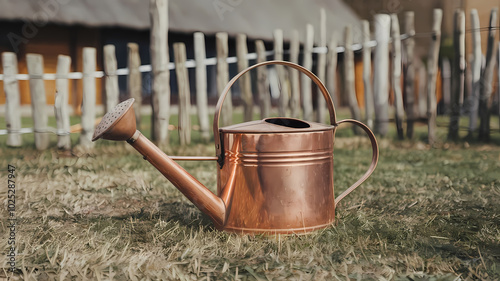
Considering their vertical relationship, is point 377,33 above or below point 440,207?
above

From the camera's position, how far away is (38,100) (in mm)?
5582

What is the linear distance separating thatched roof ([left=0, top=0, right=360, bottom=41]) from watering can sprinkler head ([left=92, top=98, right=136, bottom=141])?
892cm

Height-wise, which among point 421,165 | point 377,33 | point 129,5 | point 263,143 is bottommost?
point 421,165

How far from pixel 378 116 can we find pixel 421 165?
194 cm

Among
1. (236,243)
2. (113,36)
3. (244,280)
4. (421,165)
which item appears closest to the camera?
(244,280)

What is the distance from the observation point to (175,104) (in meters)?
13.3

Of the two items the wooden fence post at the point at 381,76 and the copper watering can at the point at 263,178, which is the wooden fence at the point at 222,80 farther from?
the copper watering can at the point at 263,178

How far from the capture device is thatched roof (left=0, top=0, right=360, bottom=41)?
413 inches

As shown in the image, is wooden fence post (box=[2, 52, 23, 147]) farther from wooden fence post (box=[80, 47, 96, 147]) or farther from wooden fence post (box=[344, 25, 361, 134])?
wooden fence post (box=[344, 25, 361, 134])

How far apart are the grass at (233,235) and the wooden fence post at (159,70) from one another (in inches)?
60.4

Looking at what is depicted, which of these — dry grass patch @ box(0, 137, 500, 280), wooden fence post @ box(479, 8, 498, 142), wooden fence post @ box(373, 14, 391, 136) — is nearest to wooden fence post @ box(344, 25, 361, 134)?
wooden fence post @ box(373, 14, 391, 136)

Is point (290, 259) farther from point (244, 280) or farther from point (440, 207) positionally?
point (440, 207)

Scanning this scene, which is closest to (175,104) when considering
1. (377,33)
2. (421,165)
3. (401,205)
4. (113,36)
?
(113,36)

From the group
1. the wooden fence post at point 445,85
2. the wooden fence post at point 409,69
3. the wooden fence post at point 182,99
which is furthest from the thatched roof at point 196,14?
the wooden fence post at point 409,69
